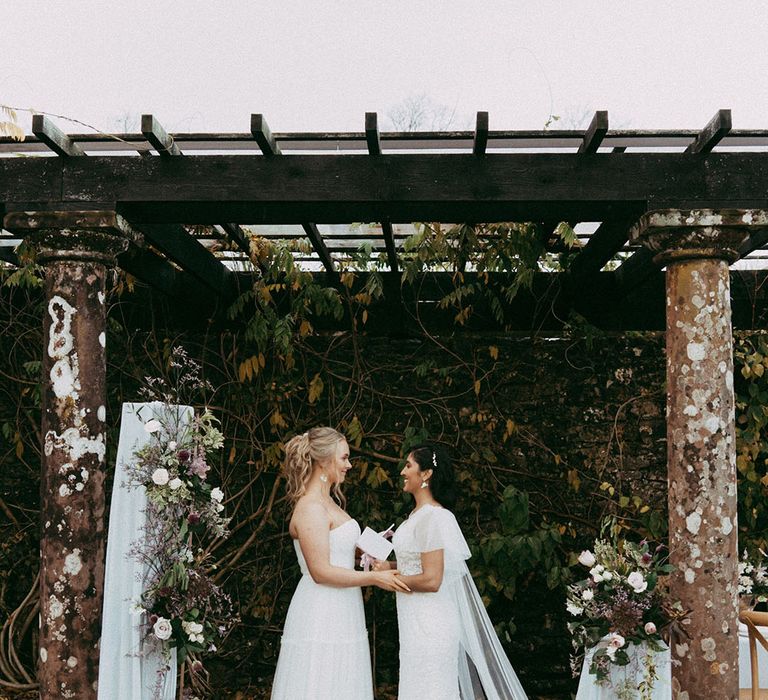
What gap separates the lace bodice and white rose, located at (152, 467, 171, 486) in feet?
2.53

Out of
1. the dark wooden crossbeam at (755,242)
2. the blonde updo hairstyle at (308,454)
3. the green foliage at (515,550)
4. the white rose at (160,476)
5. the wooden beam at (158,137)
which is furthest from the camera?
the green foliage at (515,550)

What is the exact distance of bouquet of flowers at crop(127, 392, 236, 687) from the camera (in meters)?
3.79

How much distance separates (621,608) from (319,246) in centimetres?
292

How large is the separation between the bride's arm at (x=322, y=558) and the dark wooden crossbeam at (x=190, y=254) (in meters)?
1.69

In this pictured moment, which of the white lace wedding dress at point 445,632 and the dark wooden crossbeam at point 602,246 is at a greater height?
the dark wooden crossbeam at point 602,246

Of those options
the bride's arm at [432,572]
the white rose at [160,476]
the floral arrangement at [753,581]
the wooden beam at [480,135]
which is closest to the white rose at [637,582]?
the bride's arm at [432,572]

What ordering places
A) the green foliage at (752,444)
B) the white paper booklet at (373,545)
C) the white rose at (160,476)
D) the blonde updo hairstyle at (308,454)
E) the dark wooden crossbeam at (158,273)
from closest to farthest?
1. the white rose at (160,476)
2. the white paper booklet at (373,545)
3. the blonde updo hairstyle at (308,454)
4. the dark wooden crossbeam at (158,273)
5. the green foliage at (752,444)

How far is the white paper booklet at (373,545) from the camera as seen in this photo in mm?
4012

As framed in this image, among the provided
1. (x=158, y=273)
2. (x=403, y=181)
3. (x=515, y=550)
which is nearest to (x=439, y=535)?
(x=403, y=181)

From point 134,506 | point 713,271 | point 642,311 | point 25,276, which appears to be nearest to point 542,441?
point 642,311

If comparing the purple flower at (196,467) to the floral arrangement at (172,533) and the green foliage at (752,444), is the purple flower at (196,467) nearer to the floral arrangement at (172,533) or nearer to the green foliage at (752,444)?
the floral arrangement at (172,533)

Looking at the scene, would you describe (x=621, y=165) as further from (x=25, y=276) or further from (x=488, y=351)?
(x=25, y=276)

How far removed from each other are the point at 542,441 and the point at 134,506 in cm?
369

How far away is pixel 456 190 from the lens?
3828 millimetres
